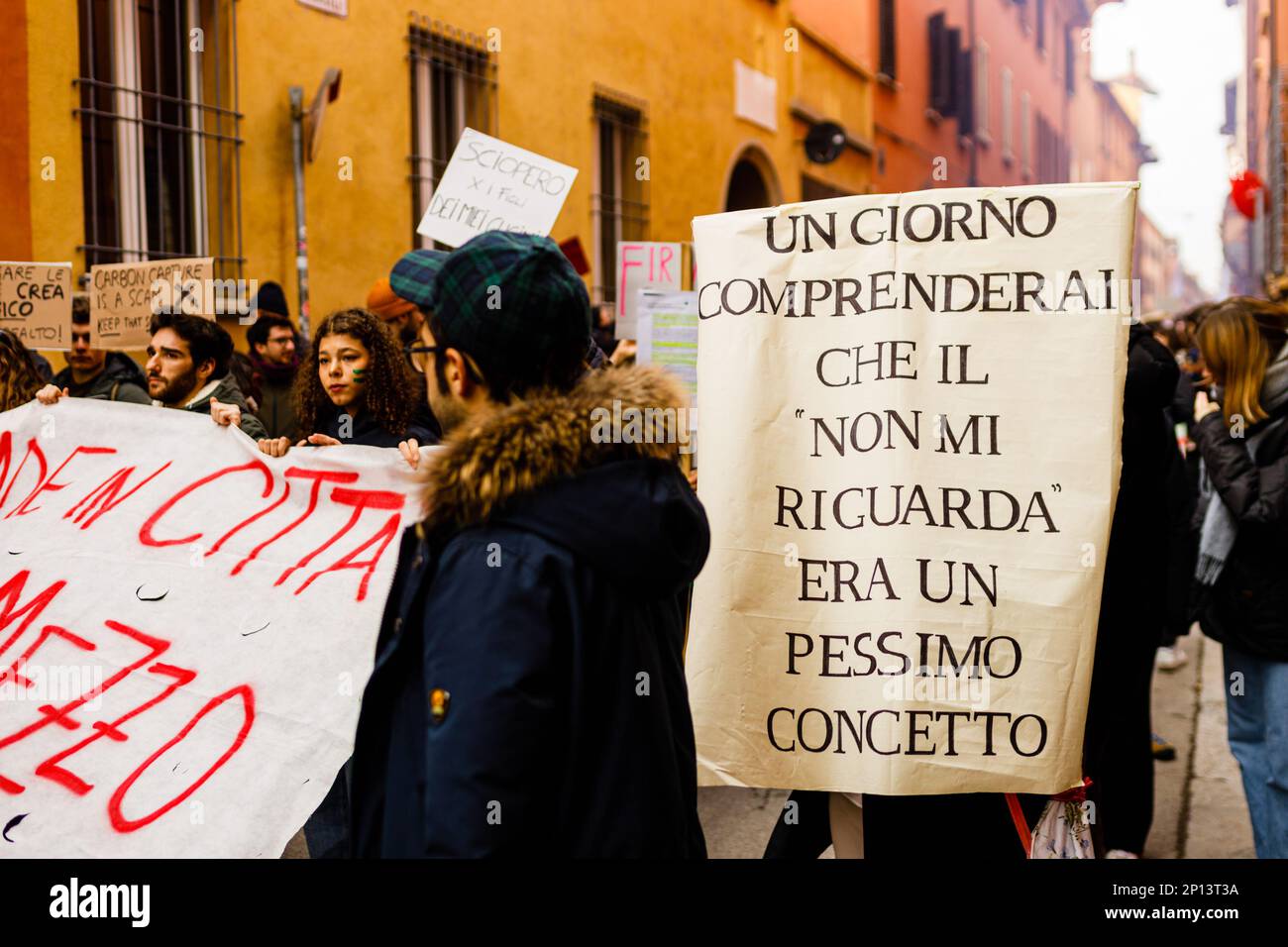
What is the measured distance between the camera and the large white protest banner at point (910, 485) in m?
2.81

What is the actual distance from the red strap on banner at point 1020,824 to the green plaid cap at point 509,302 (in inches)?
61.4

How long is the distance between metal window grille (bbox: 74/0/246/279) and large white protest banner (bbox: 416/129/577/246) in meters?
3.05

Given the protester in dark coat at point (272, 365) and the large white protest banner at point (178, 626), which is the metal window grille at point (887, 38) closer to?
the protester in dark coat at point (272, 365)

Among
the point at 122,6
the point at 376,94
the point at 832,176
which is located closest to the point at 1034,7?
the point at 832,176

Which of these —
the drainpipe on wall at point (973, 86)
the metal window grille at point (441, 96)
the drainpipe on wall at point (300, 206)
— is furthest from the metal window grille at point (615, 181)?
the drainpipe on wall at point (973, 86)

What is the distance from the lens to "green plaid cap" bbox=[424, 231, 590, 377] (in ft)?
6.53

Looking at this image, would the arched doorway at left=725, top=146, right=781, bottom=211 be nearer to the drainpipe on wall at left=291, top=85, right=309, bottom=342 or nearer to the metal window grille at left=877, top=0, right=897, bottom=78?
the metal window grille at left=877, top=0, right=897, bottom=78

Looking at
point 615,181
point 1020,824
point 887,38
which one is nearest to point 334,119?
point 615,181

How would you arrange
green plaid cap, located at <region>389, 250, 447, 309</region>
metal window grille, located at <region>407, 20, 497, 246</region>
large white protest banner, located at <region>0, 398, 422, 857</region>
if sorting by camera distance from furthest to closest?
1. metal window grille, located at <region>407, 20, 497, 246</region>
2. large white protest banner, located at <region>0, 398, 422, 857</region>
3. green plaid cap, located at <region>389, 250, 447, 309</region>

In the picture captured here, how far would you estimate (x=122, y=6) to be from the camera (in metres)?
7.43

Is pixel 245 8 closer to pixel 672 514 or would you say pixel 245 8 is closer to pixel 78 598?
pixel 78 598

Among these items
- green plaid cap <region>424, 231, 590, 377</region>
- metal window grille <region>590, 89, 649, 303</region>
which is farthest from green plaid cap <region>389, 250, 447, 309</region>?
metal window grille <region>590, 89, 649, 303</region>

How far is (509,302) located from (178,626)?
159cm

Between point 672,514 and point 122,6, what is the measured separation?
6721 millimetres
